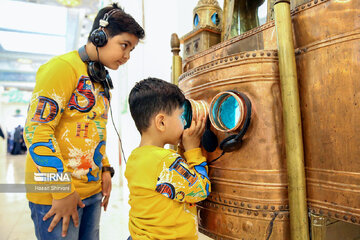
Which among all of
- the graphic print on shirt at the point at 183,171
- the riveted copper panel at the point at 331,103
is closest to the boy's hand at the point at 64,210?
the graphic print on shirt at the point at 183,171

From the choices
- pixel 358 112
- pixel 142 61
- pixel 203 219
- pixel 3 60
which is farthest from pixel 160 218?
pixel 3 60

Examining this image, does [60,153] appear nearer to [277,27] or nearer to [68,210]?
[68,210]

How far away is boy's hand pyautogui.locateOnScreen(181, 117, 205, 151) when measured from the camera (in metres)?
0.75

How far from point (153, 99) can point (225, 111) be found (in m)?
0.23

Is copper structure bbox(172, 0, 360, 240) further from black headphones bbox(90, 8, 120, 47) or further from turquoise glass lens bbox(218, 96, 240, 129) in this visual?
black headphones bbox(90, 8, 120, 47)

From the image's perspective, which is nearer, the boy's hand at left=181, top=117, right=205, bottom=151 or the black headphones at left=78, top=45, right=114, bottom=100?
the boy's hand at left=181, top=117, right=205, bottom=151

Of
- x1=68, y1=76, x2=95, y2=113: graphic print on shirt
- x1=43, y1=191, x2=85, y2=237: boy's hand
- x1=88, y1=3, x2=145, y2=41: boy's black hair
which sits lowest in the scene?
x1=43, y1=191, x2=85, y2=237: boy's hand

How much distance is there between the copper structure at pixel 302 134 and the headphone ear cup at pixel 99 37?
0.39m

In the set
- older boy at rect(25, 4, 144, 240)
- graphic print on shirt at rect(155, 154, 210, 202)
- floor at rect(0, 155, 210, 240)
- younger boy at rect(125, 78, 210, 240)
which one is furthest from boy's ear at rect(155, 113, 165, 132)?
floor at rect(0, 155, 210, 240)

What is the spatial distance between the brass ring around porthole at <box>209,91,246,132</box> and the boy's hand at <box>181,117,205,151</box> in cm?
5

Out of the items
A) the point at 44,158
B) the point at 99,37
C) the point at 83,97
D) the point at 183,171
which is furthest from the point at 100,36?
the point at 183,171

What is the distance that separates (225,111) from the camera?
740 mm

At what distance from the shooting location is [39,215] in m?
0.83

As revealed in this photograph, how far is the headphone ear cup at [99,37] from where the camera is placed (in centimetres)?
89
